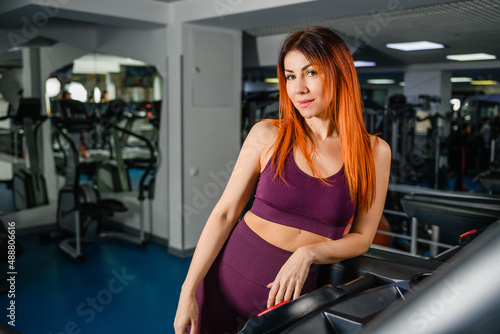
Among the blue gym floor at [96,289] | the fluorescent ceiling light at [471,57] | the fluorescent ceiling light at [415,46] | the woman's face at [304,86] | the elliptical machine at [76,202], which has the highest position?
the fluorescent ceiling light at [415,46]

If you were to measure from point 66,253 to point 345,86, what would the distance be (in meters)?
4.37

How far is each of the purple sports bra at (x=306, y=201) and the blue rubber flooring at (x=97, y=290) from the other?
2.37 meters

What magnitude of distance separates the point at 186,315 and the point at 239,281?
163mm

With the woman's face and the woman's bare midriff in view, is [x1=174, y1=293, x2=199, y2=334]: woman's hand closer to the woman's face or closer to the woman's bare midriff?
the woman's bare midriff

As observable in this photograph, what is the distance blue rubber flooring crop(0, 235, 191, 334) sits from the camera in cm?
326

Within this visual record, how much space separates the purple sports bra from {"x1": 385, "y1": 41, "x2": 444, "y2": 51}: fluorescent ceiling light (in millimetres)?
5377

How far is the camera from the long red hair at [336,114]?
1069 millimetres

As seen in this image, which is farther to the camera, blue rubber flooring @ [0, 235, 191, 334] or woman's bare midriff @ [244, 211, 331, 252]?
blue rubber flooring @ [0, 235, 191, 334]

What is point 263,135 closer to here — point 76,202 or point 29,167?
point 76,202

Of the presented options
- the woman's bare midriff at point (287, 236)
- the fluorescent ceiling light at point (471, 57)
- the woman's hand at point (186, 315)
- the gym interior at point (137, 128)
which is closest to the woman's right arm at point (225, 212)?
the woman's hand at point (186, 315)

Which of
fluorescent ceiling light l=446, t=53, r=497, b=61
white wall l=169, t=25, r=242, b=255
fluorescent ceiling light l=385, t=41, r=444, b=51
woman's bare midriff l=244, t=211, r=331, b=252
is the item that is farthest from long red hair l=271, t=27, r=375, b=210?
fluorescent ceiling light l=446, t=53, r=497, b=61

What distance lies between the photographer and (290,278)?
1.04 metres

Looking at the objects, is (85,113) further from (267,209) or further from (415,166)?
(415,166)

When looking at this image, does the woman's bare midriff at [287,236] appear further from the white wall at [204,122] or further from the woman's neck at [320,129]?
the white wall at [204,122]
